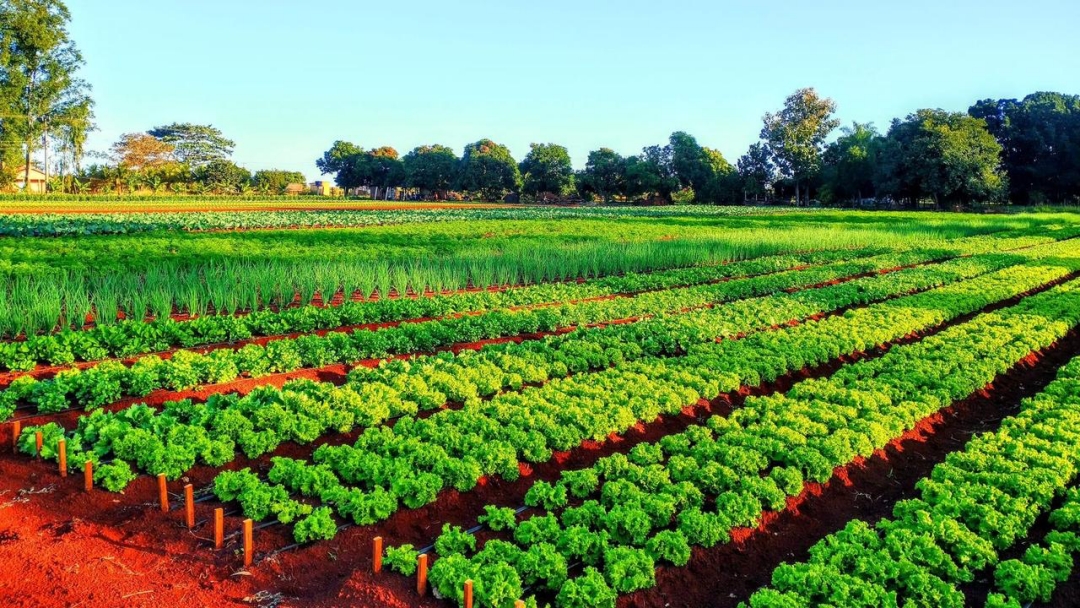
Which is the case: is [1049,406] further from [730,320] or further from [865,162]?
[865,162]

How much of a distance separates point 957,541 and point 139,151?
112189 millimetres

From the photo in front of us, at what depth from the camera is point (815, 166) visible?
92.8 m

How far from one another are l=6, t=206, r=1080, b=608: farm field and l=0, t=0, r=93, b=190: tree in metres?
76.0

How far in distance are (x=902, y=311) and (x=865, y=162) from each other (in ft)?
255

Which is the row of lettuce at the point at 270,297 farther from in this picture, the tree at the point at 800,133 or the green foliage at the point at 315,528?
the tree at the point at 800,133

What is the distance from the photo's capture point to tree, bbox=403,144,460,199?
372 ft

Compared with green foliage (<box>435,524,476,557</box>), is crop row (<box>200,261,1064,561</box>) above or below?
above

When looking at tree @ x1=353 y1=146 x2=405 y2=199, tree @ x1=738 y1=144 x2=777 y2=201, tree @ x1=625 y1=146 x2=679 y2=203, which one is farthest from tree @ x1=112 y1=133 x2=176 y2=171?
tree @ x1=738 y1=144 x2=777 y2=201

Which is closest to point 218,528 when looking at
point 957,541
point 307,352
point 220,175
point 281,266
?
point 307,352

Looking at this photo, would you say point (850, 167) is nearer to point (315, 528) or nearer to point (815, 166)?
point (815, 166)

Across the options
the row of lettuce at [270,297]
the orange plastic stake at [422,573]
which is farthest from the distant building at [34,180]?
the orange plastic stake at [422,573]

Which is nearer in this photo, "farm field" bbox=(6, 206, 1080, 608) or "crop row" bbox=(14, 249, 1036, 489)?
"farm field" bbox=(6, 206, 1080, 608)

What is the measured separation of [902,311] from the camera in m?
14.4

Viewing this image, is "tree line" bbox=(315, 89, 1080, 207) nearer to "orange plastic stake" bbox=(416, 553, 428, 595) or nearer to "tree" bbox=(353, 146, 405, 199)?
"tree" bbox=(353, 146, 405, 199)
